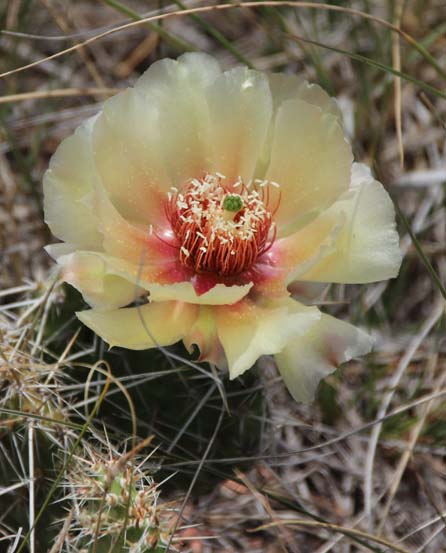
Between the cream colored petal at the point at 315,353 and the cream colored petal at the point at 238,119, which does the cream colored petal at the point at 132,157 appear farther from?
the cream colored petal at the point at 315,353

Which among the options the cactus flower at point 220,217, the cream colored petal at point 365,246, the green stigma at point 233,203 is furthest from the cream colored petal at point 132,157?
the cream colored petal at point 365,246

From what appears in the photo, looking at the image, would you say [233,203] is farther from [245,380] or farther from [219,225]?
[245,380]

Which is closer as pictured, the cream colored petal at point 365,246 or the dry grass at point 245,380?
the cream colored petal at point 365,246

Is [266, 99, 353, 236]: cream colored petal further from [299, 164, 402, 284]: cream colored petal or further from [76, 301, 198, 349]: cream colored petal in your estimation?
[76, 301, 198, 349]: cream colored petal

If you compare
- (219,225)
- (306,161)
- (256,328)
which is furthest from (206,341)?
(306,161)

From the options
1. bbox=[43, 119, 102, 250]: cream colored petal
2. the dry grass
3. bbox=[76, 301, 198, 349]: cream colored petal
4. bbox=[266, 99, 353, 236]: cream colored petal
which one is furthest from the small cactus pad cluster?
bbox=[266, 99, 353, 236]: cream colored petal

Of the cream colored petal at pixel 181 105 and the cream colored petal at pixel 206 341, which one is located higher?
the cream colored petal at pixel 181 105

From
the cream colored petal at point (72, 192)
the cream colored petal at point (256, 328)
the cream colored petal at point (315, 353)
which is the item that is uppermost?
the cream colored petal at point (72, 192)
